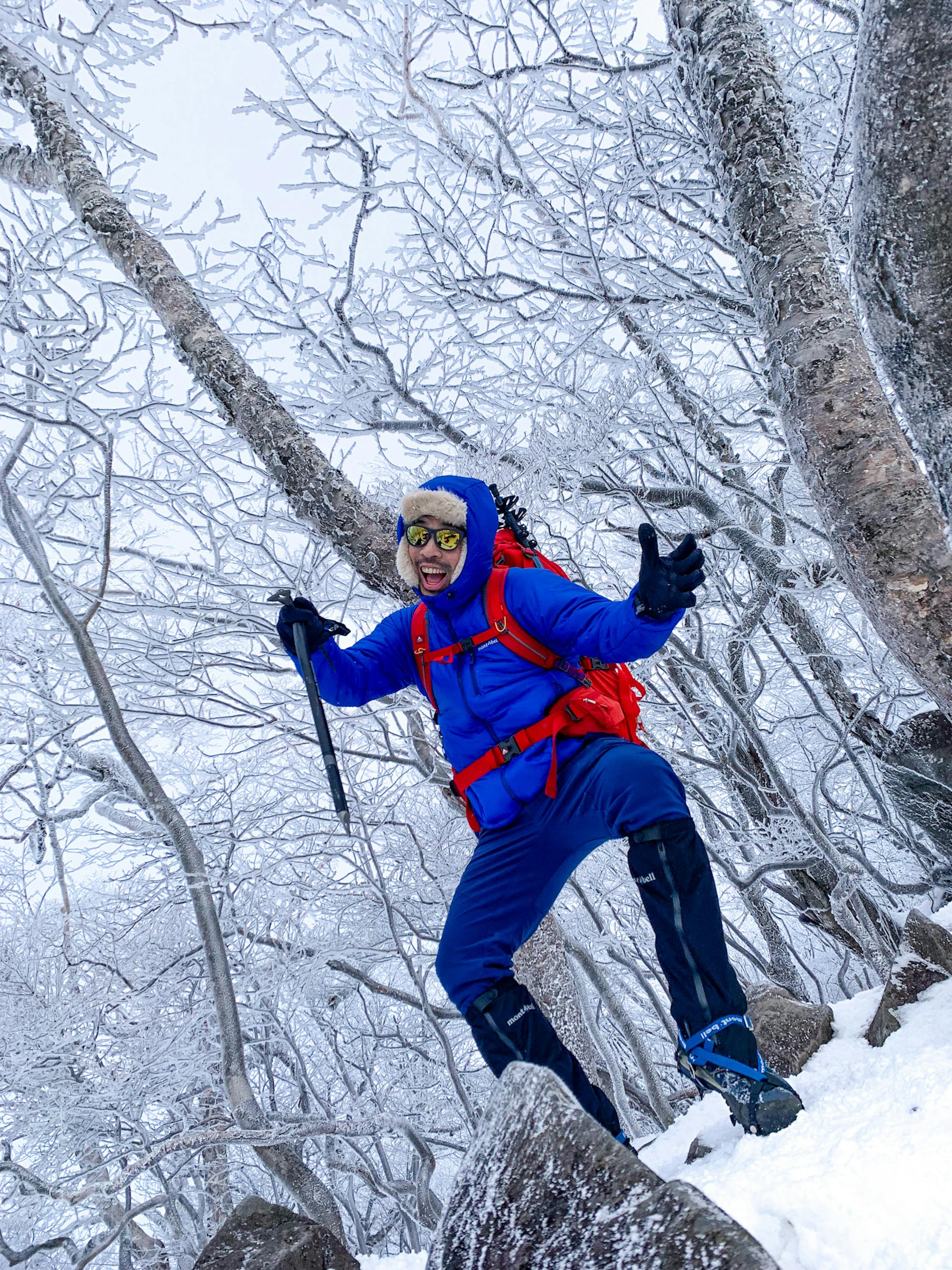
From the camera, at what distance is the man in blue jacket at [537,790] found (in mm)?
1747

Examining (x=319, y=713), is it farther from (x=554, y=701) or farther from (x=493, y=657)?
(x=554, y=701)

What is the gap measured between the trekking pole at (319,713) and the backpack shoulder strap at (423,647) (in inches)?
12.1

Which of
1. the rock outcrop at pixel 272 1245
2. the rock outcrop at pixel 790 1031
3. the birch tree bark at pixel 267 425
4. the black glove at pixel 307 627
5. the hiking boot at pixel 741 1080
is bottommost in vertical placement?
the rock outcrop at pixel 790 1031

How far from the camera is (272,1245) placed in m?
1.78

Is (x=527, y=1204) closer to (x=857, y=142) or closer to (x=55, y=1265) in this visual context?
(x=857, y=142)

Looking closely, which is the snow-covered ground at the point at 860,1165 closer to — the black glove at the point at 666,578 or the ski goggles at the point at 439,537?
the black glove at the point at 666,578

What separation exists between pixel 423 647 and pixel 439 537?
1.07ft

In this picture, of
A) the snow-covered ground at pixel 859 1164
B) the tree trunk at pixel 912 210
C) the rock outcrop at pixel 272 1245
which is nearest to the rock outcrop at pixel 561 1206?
the snow-covered ground at pixel 859 1164

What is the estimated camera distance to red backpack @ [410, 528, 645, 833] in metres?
2.11

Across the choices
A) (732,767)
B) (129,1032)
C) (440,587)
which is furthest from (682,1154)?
(129,1032)

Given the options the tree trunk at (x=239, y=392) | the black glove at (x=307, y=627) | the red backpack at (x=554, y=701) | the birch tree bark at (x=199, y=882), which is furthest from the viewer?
the tree trunk at (x=239, y=392)

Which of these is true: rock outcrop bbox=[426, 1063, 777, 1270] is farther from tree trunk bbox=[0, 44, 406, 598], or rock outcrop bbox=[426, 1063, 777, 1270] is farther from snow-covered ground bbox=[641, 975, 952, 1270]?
tree trunk bbox=[0, 44, 406, 598]

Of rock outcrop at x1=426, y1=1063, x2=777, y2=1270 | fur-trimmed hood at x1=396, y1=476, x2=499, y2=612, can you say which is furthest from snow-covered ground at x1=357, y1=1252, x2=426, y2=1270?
fur-trimmed hood at x1=396, y1=476, x2=499, y2=612

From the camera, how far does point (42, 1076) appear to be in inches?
218
